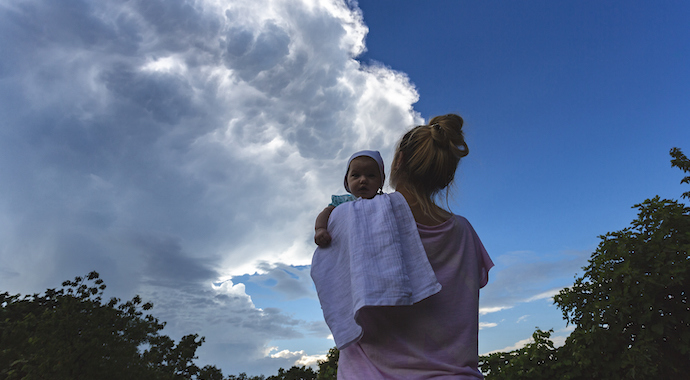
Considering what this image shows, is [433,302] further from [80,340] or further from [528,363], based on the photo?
[80,340]

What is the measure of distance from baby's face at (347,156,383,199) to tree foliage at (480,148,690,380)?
6961 mm

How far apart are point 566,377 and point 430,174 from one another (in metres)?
7.07

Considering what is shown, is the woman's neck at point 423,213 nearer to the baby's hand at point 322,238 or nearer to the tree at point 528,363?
the baby's hand at point 322,238

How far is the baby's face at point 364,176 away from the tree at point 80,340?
53.9 feet

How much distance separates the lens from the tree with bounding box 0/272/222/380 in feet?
47.5

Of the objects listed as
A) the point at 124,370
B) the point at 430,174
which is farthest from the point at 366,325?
the point at 124,370

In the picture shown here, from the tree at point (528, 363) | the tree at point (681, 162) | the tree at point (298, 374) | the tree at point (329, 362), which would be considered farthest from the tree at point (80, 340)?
the tree at point (681, 162)

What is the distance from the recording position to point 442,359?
1773mm

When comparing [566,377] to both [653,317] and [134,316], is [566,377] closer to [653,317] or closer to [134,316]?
[653,317]

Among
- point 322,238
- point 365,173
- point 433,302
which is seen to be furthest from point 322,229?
point 433,302

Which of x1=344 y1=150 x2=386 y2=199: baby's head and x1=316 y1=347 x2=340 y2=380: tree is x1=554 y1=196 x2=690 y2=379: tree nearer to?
x1=316 y1=347 x2=340 y2=380: tree

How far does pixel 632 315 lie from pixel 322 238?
7.77 meters

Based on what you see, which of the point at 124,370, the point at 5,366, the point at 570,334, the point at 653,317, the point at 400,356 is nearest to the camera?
the point at 400,356

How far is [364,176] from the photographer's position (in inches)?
89.9
